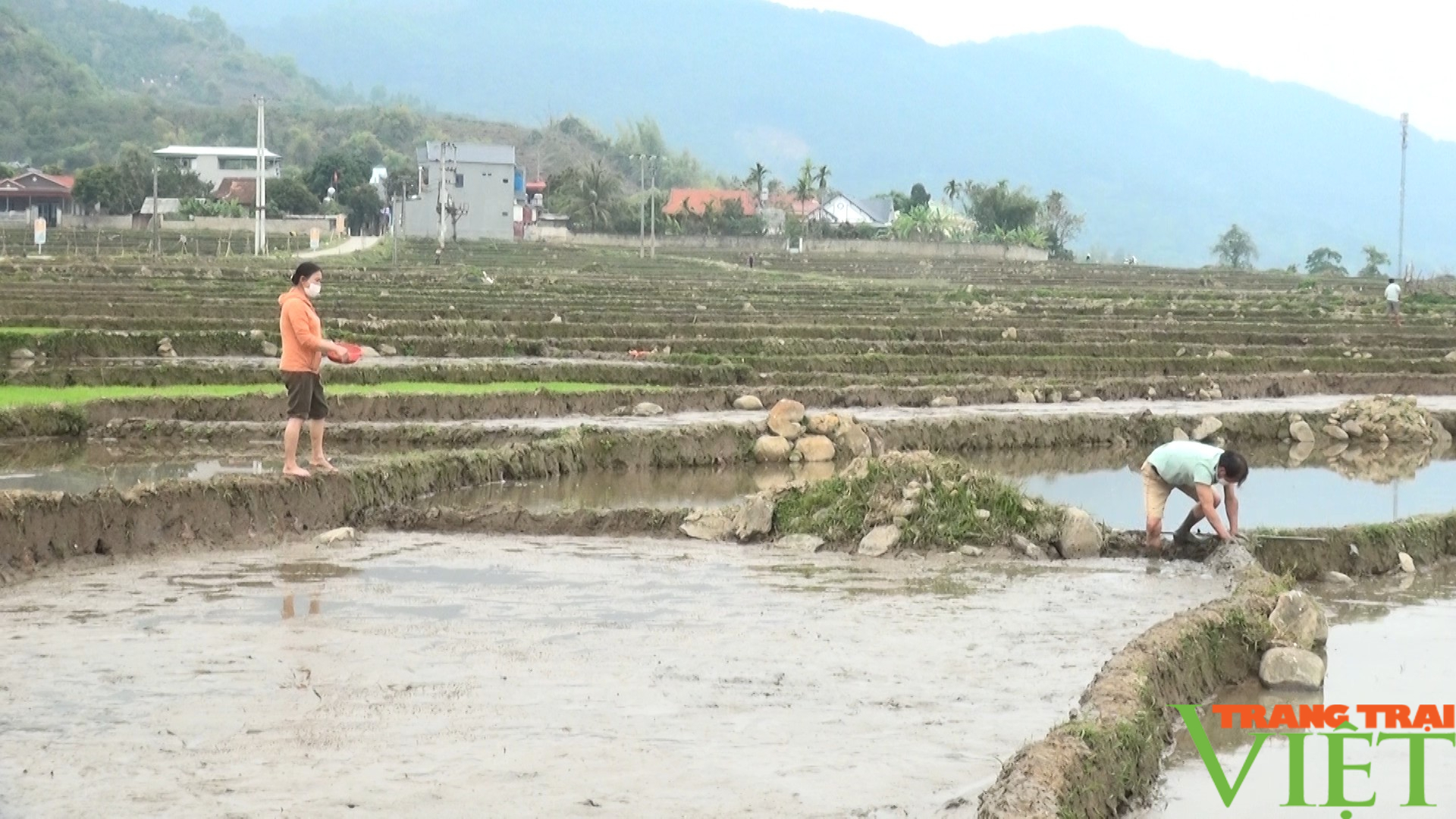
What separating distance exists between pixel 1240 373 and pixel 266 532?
19661 mm

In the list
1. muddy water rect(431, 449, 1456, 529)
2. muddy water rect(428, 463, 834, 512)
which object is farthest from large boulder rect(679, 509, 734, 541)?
muddy water rect(431, 449, 1456, 529)

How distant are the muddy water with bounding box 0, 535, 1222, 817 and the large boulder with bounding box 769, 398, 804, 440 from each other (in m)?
6.70

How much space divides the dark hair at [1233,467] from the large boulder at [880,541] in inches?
87.9

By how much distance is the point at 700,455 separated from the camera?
57.4ft

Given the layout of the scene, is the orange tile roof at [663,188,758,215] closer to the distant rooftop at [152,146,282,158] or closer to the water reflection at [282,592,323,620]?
the distant rooftop at [152,146,282,158]

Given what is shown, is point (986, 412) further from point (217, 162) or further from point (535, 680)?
point (217, 162)

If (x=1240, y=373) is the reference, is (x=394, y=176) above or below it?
above

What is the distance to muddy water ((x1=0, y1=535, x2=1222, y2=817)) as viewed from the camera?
5.94 metres

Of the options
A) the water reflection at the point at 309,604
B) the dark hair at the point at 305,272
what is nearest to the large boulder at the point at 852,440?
the dark hair at the point at 305,272

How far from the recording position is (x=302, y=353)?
1181 centimetres

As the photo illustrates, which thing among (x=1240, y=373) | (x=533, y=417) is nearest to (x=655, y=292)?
(x=1240, y=373)

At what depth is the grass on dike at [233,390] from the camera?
18.2 metres

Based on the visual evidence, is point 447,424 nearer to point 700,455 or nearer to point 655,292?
point 700,455

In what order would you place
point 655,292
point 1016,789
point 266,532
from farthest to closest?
point 655,292 < point 266,532 < point 1016,789
